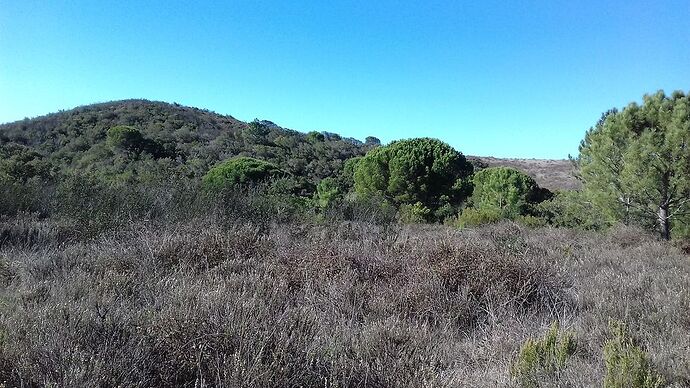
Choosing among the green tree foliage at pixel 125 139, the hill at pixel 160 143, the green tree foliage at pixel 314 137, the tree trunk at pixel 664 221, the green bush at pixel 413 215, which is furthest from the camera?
the green tree foliage at pixel 314 137

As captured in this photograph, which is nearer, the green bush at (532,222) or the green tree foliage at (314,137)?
the green bush at (532,222)

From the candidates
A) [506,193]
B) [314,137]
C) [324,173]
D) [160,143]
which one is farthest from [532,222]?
[314,137]

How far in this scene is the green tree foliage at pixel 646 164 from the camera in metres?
10.9

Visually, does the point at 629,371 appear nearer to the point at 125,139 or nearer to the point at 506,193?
the point at 506,193

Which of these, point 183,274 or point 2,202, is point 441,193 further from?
point 183,274

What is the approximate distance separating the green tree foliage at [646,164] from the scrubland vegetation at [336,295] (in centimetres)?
4

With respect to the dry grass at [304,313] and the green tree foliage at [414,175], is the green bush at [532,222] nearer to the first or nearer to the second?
the green tree foliage at [414,175]

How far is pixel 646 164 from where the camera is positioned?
11.2 meters

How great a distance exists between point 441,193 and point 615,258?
57.7 feet

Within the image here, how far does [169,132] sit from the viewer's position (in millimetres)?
38406

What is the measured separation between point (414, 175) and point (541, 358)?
72.0ft

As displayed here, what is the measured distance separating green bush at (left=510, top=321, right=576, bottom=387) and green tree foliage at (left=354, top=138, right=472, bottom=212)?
70.1 feet

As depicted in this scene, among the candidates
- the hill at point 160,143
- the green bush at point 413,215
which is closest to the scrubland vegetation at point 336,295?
the green bush at point 413,215

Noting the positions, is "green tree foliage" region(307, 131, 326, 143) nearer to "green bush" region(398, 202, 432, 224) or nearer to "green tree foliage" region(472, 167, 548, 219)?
"green tree foliage" region(472, 167, 548, 219)
